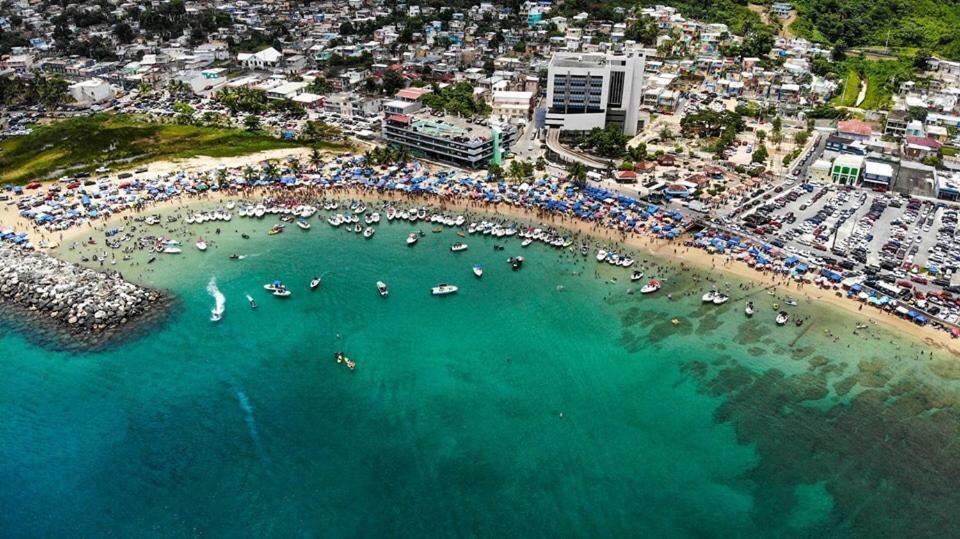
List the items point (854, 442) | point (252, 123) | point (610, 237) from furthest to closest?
1. point (252, 123)
2. point (610, 237)
3. point (854, 442)

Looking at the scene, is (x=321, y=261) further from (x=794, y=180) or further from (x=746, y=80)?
(x=746, y=80)

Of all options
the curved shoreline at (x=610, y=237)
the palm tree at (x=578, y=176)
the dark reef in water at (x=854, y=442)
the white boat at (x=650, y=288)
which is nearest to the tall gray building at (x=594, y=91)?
the palm tree at (x=578, y=176)

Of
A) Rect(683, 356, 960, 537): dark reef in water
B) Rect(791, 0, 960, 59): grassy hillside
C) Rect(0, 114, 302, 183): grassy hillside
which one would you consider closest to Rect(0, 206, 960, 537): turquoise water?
Rect(683, 356, 960, 537): dark reef in water

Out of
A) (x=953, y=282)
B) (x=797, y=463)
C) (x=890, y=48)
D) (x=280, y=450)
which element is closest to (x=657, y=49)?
(x=890, y=48)

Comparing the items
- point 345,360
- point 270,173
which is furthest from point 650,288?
point 270,173

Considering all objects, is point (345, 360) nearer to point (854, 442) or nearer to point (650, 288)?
point (650, 288)

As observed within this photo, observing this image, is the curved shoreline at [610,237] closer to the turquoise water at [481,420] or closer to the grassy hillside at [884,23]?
the turquoise water at [481,420]
